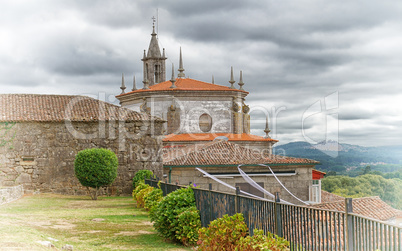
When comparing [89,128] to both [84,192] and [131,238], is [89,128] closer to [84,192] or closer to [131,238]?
[84,192]

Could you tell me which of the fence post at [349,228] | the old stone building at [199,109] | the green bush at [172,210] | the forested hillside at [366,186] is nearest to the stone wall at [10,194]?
the green bush at [172,210]

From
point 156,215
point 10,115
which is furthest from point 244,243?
point 10,115

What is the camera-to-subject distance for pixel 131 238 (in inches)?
446

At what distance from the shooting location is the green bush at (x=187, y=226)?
33.8 ft

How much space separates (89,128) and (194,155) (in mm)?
6164

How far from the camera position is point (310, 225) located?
6.04 metres

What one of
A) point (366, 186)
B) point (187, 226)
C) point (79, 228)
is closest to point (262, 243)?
point (187, 226)

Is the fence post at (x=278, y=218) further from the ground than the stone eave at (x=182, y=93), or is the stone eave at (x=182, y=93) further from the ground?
the stone eave at (x=182, y=93)

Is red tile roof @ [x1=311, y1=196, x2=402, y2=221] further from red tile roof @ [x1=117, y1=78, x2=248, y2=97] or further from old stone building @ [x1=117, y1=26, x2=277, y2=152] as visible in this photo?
red tile roof @ [x1=117, y1=78, x2=248, y2=97]

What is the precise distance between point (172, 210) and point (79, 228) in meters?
3.42

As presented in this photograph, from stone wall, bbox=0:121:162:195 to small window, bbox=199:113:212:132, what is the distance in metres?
18.7

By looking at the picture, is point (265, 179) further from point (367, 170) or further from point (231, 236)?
point (367, 170)

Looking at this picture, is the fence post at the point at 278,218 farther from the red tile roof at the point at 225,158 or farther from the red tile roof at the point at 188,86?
the red tile roof at the point at 188,86

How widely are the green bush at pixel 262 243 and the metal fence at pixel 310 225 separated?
13 cm
